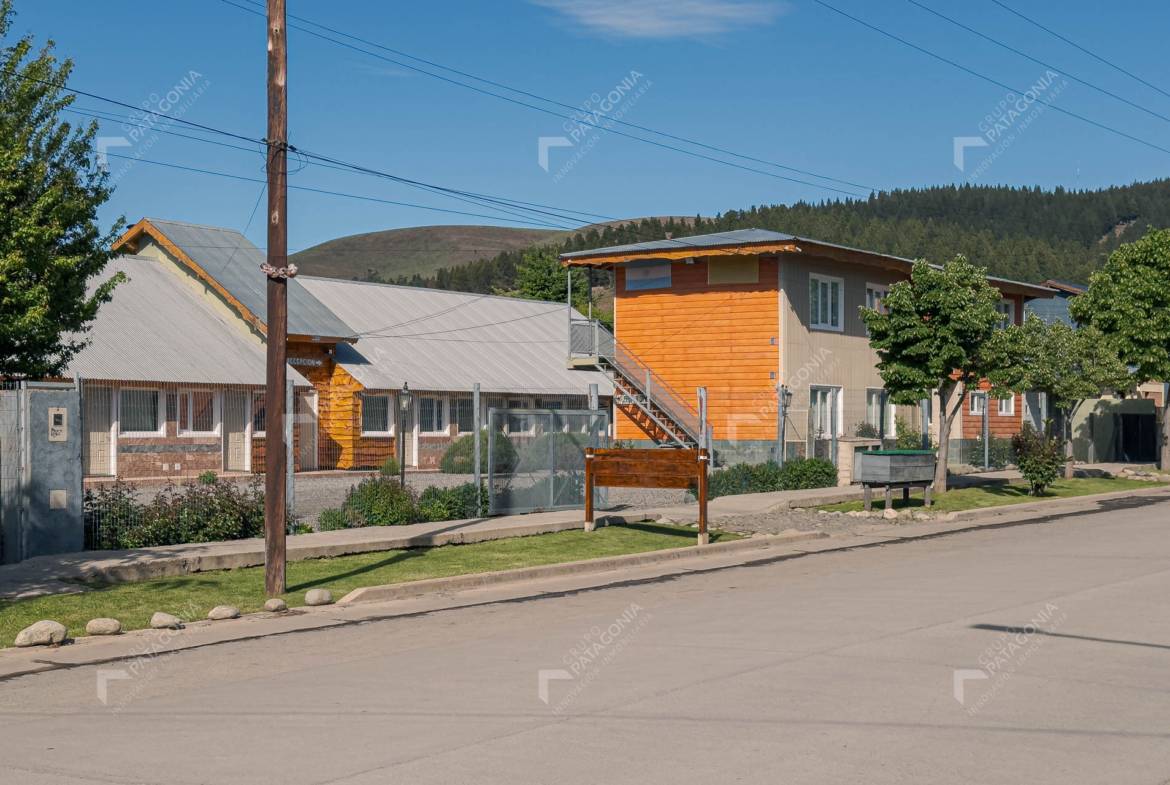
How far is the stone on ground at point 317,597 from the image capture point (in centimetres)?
1360

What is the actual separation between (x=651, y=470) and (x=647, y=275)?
20.6 m

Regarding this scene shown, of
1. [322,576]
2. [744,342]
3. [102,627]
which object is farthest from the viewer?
[744,342]

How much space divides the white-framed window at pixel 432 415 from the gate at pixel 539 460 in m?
17.6

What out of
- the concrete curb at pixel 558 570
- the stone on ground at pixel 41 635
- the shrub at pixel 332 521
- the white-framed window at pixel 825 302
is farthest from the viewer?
the white-framed window at pixel 825 302

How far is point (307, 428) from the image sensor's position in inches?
1532

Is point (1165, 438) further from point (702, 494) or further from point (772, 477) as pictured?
point (702, 494)

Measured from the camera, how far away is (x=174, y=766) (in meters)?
6.83

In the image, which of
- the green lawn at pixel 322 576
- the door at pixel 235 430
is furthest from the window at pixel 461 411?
the green lawn at pixel 322 576

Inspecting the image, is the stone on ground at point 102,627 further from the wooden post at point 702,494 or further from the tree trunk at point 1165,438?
the tree trunk at point 1165,438

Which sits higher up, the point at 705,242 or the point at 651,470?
the point at 705,242

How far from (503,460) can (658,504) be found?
5514 mm

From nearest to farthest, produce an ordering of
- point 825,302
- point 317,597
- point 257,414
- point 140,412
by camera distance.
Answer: point 317,597 → point 140,412 → point 257,414 → point 825,302

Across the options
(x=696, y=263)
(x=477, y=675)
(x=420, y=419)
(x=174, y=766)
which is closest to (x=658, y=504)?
(x=696, y=263)

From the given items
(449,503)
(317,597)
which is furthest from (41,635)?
(449,503)
